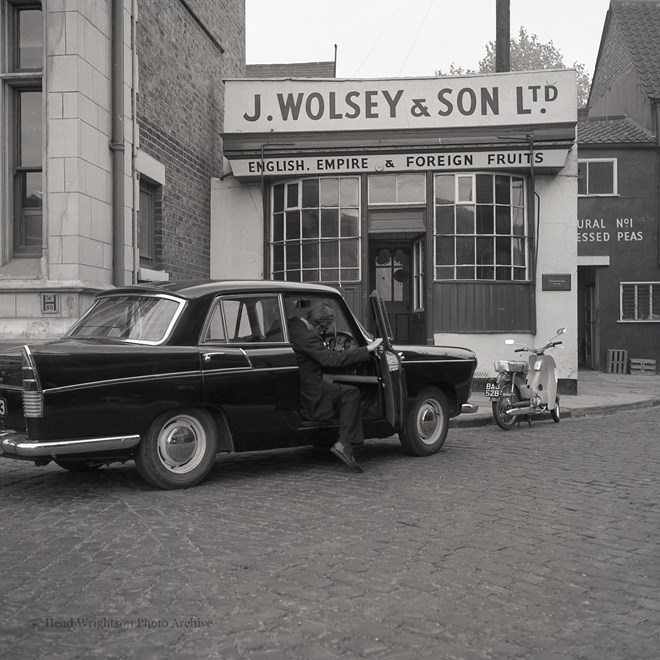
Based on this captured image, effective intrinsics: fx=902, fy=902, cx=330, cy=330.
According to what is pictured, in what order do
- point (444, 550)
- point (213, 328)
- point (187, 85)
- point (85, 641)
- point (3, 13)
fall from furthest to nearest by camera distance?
point (187, 85)
point (3, 13)
point (213, 328)
point (444, 550)
point (85, 641)

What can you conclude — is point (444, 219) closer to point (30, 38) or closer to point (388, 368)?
point (30, 38)

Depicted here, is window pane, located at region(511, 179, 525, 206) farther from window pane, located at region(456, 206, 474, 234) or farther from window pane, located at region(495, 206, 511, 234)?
window pane, located at region(456, 206, 474, 234)

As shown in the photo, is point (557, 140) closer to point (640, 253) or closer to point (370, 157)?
point (370, 157)

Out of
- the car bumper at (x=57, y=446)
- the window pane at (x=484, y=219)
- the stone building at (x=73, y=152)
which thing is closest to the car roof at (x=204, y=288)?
the car bumper at (x=57, y=446)

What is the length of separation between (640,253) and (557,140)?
35.7 ft

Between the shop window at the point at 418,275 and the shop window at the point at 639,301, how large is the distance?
10.7 metres

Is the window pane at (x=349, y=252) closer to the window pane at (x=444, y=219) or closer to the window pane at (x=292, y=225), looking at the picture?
the window pane at (x=292, y=225)

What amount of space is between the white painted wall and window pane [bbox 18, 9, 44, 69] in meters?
5.33

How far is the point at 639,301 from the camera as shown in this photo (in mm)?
24609

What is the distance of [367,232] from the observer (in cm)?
1520

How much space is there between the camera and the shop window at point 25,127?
424 inches

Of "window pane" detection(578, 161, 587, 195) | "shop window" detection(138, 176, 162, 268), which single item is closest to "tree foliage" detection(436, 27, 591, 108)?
"window pane" detection(578, 161, 587, 195)

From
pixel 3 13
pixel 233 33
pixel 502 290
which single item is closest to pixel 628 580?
pixel 3 13

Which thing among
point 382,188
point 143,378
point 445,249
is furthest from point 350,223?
point 143,378
